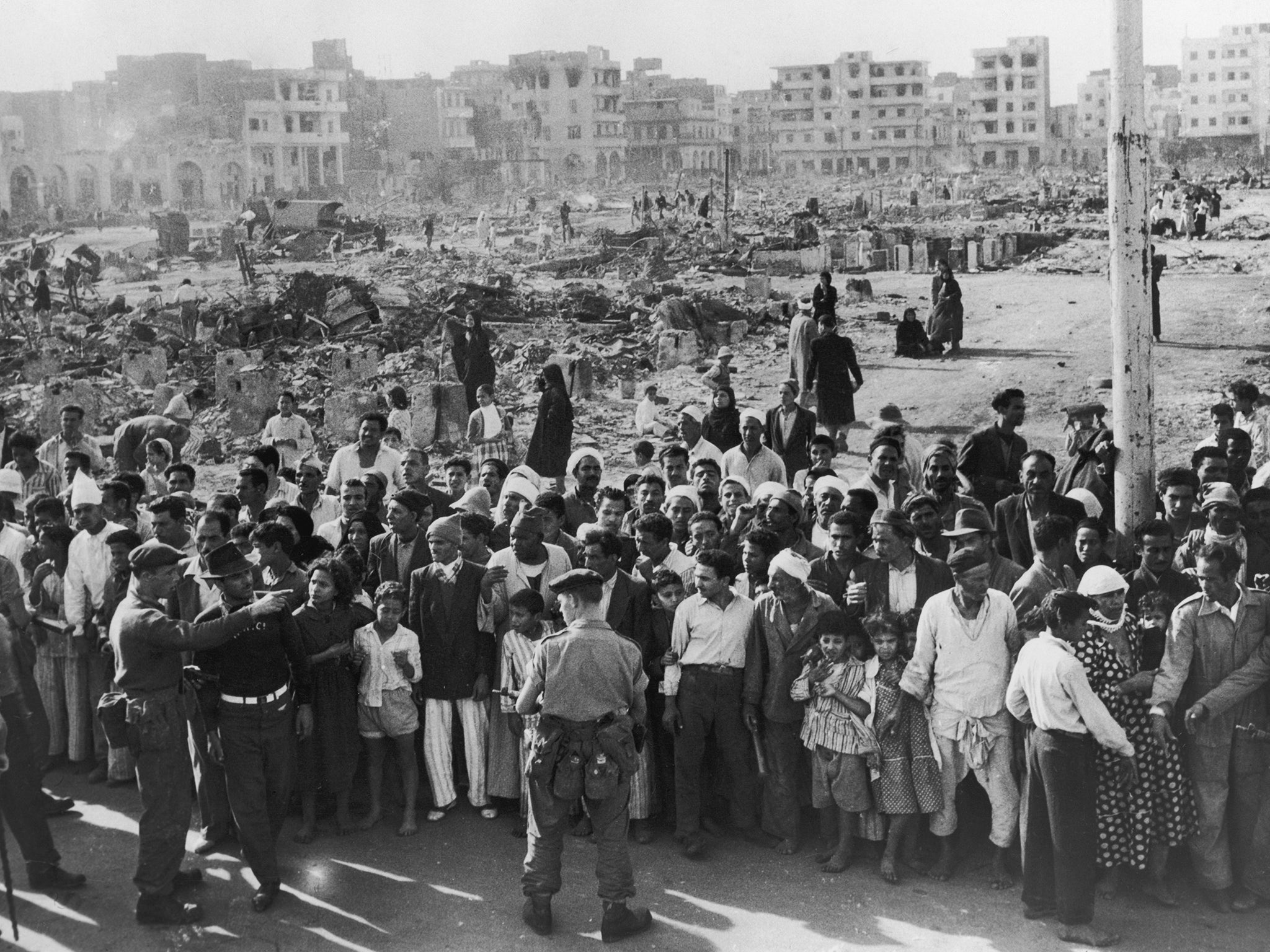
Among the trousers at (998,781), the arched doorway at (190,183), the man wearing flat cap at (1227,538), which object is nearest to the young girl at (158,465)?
the trousers at (998,781)

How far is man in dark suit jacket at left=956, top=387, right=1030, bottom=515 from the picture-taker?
30.0 feet

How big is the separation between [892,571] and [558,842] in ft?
6.99

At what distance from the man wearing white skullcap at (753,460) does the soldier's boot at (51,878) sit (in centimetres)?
513

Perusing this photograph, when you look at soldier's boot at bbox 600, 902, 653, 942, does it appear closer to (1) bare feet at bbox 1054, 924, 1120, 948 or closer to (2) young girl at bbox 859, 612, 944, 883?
(2) young girl at bbox 859, 612, 944, 883

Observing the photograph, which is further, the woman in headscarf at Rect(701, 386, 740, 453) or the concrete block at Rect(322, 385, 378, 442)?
the concrete block at Rect(322, 385, 378, 442)

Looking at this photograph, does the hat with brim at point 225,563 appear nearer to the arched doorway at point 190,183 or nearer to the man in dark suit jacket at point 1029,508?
the man in dark suit jacket at point 1029,508

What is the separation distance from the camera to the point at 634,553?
306 inches

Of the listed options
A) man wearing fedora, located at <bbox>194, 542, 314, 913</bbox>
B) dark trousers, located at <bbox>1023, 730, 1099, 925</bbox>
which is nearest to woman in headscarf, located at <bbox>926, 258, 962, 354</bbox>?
dark trousers, located at <bbox>1023, 730, 1099, 925</bbox>

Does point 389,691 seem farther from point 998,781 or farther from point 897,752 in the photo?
point 998,781

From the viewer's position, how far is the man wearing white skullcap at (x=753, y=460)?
9.81 meters

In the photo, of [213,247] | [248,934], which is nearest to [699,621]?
[248,934]

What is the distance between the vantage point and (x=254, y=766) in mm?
6234

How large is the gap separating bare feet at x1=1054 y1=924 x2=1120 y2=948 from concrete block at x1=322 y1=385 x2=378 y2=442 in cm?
1390

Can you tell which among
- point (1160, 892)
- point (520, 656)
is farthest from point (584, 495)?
point (1160, 892)
